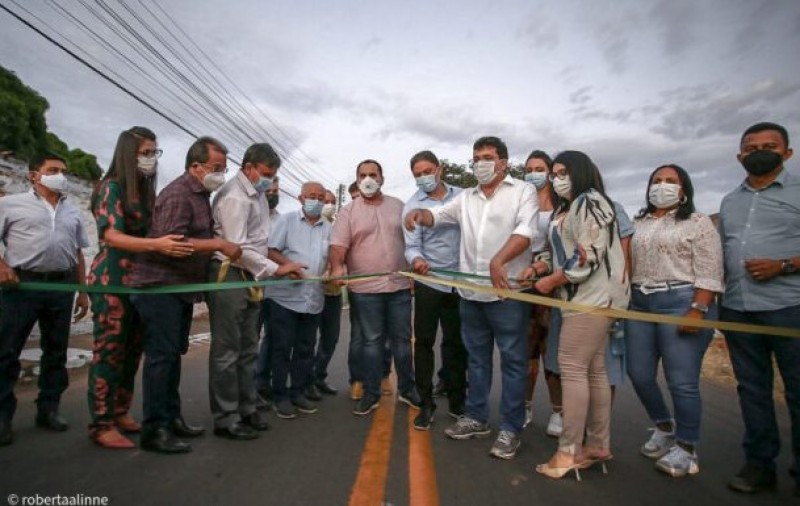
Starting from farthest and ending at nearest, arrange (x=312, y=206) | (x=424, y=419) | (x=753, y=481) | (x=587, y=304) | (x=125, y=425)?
(x=312, y=206) → (x=424, y=419) → (x=125, y=425) → (x=587, y=304) → (x=753, y=481)

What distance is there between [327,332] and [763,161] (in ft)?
12.4

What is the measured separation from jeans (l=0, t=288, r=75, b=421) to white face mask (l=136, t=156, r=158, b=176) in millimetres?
1204

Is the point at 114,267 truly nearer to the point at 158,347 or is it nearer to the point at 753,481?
the point at 158,347

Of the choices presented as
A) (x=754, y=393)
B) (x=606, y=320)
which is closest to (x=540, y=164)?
(x=606, y=320)

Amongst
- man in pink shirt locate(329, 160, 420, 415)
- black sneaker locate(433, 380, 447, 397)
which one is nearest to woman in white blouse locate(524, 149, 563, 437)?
black sneaker locate(433, 380, 447, 397)

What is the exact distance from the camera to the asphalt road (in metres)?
2.39

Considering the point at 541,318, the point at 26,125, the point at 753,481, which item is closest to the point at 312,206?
the point at 541,318

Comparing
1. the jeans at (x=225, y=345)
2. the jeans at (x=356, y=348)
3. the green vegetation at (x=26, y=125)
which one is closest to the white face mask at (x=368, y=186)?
the jeans at (x=356, y=348)

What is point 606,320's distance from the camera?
2707 mm

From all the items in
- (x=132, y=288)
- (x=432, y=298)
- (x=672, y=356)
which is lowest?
(x=672, y=356)

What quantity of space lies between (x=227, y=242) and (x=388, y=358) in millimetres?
2847

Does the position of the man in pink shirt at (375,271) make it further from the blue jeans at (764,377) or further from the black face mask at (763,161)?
the black face mask at (763,161)

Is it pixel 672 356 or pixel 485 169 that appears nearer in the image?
pixel 672 356

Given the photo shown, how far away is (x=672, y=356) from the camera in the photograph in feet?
9.40
